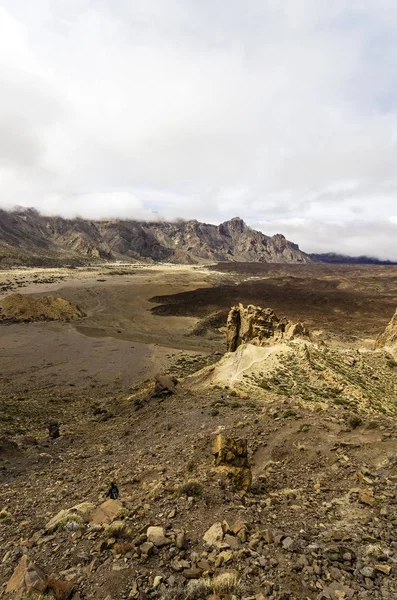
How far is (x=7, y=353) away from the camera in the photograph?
3353cm

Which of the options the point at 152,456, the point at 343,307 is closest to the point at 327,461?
the point at 152,456

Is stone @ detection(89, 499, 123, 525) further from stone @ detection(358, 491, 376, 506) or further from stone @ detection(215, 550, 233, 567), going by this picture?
stone @ detection(358, 491, 376, 506)

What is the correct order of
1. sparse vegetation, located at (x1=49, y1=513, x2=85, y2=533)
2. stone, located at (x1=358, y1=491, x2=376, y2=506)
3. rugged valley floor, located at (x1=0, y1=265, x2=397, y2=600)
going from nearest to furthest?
rugged valley floor, located at (x1=0, y1=265, x2=397, y2=600)
sparse vegetation, located at (x1=49, y1=513, x2=85, y2=533)
stone, located at (x1=358, y1=491, x2=376, y2=506)

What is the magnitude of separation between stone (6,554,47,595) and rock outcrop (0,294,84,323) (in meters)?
48.2

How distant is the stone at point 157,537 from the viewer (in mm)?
6211

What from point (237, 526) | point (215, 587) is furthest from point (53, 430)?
point (215, 587)

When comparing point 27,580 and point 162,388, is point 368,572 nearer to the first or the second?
point 27,580

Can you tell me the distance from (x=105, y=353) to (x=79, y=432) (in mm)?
19784

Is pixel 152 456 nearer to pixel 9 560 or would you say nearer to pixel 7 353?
pixel 9 560

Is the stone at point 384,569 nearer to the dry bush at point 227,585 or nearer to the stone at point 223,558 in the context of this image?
the dry bush at point 227,585

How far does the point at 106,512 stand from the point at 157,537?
194 cm

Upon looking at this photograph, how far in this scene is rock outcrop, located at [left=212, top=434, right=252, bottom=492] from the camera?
8.52m

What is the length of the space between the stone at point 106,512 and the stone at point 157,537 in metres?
1.26

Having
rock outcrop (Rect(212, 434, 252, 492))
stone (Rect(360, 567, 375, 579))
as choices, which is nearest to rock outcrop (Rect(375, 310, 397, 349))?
rock outcrop (Rect(212, 434, 252, 492))
